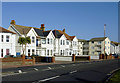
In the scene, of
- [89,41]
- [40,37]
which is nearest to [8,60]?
[40,37]

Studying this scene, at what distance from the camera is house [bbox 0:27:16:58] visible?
36.1 meters

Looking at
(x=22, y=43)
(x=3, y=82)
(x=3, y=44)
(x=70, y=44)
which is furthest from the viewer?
(x=70, y=44)

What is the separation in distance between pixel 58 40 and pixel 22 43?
1805 centimetres

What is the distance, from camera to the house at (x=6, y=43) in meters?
36.1

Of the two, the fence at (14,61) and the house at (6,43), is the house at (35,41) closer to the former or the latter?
the house at (6,43)

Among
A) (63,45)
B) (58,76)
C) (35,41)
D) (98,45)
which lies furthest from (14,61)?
(98,45)

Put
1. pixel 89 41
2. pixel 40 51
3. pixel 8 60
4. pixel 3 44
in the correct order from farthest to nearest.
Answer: pixel 89 41 → pixel 40 51 → pixel 3 44 → pixel 8 60

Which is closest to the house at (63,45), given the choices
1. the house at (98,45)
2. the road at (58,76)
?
the road at (58,76)

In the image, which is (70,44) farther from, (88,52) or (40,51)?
(88,52)

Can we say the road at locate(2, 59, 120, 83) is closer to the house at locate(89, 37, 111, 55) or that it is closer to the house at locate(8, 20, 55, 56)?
the house at locate(8, 20, 55, 56)

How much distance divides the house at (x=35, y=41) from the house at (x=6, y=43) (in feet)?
9.61

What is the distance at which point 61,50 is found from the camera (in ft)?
182

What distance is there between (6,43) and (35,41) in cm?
923

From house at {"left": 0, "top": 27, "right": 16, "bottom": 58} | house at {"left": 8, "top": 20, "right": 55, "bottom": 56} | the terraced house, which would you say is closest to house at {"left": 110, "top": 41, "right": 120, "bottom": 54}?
the terraced house
